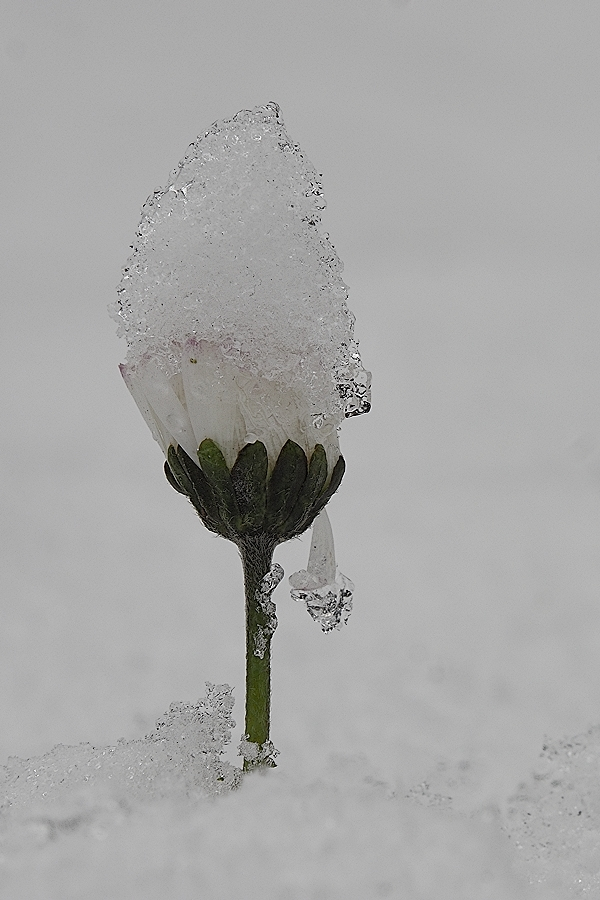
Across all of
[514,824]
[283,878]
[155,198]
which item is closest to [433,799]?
[514,824]

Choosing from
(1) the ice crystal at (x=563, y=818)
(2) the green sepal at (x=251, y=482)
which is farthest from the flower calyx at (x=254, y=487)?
(1) the ice crystal at (x=563, y=818)

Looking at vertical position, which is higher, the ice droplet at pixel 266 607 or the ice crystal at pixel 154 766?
the ice droplet at pixel 266 607

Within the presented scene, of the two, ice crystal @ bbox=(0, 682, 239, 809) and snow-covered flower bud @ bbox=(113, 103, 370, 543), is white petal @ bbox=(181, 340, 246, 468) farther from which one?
ice crystal @ bbox=(0, 682, 239, 809)

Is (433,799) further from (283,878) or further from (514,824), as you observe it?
(283,878)

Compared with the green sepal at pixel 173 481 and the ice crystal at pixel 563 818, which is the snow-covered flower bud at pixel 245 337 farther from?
the ice crystal at pixel 563 818

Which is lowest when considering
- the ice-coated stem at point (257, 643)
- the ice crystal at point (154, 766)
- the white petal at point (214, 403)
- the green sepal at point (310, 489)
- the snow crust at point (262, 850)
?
the snow crust at point (262, 850)

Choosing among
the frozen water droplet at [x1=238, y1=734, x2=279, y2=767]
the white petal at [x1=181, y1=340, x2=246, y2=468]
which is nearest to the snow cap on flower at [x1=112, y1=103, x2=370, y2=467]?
the white petal at [x1=181, y1=340, x2=246, y2=468]
